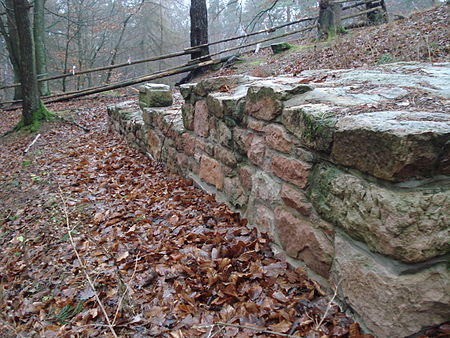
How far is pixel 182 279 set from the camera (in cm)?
235

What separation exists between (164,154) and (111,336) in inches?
122

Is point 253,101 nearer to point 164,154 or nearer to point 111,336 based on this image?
point 111,336

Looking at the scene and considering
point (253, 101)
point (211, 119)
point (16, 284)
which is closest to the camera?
point (253, 101)

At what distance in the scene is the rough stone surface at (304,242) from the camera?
1.97 m

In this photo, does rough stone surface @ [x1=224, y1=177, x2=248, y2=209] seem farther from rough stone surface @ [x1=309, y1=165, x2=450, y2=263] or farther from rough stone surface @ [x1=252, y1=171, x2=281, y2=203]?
rough stone surface @ [x1=309, y1=165, x2=450, y2=263]

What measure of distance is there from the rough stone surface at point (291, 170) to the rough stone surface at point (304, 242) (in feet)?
0.83

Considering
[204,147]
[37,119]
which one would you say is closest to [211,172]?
[204,147]

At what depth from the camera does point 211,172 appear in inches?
138

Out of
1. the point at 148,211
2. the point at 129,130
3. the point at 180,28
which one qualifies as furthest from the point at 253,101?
the point at 180,28

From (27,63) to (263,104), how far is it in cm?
756

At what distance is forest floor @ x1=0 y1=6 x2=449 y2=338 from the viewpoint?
1957 millimetres

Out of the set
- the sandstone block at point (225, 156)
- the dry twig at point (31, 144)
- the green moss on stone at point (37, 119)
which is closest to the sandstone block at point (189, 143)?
the sandstone block at point (225, 156)

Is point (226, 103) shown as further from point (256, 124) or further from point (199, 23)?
point (199, 23)

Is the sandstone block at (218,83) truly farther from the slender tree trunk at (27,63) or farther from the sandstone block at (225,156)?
the slender tree trunk at (27,63)
